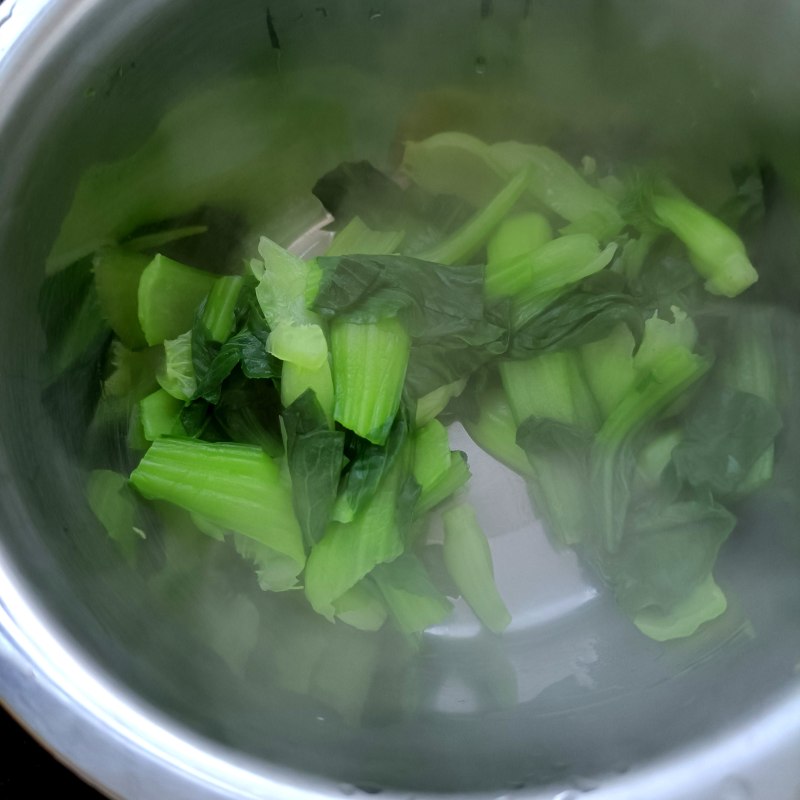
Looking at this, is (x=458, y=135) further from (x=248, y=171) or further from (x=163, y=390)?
→ (x=163, y=390)

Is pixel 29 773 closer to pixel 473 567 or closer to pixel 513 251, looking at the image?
pixel 473 567

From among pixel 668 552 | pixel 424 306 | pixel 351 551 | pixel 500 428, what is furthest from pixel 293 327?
pixel 668 552

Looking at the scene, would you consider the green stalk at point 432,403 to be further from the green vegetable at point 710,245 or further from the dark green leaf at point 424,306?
the green vegetable at point 710,245

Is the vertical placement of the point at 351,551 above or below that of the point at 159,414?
below

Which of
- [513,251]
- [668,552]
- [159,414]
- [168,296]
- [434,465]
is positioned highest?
[168,296]

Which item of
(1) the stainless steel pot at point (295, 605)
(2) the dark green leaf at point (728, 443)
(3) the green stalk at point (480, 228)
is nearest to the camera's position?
(1) the stainless steel pot at point (295, 605)

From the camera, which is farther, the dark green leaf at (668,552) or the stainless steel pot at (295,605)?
the dark green leaf at (668,552)

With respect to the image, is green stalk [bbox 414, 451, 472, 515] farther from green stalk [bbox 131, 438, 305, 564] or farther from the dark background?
the dark background

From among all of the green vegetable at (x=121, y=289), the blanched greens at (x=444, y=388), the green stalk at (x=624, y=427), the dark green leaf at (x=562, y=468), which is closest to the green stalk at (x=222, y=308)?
the blanched greens at (x=444, y=388)
